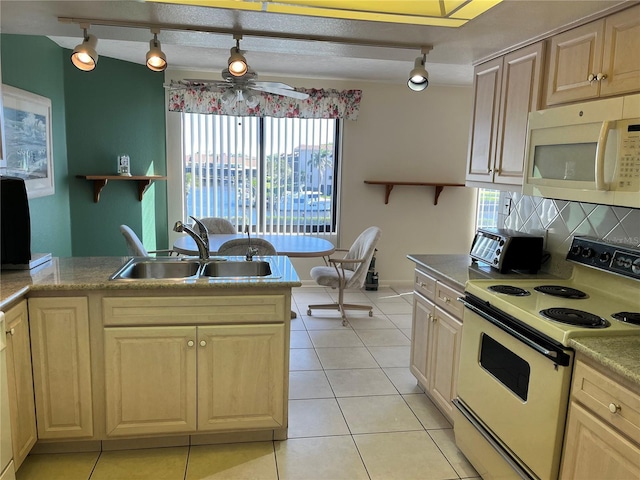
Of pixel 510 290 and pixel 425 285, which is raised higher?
pixel 510 290

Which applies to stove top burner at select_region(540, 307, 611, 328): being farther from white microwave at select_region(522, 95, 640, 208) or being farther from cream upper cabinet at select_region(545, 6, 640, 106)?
cream upper cabinet at select_region(545, 6, 640, 106)

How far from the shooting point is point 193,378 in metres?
2.29

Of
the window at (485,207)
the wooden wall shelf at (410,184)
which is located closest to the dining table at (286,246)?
the wooden wall shelf at (410,184)

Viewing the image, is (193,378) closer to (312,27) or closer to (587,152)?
(312,27)

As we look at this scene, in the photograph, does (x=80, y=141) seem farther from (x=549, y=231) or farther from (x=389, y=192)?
(x=549, y=231)

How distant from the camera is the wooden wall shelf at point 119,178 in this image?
4203 millimetres

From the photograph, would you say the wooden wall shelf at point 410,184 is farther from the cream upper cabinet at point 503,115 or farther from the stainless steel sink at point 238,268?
the stainless steel sink at point 238,268

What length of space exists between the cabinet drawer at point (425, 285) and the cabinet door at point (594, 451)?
116cm

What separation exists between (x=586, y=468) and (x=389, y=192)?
4.18 m

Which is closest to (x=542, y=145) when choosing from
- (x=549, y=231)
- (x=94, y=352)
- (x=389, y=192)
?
(x=549, y=231)

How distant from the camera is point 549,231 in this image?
8.67 ft

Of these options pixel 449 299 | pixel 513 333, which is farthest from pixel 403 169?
pixel 513 333

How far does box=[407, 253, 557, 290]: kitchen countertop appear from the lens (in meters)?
2.48

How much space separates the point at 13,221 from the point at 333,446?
196cm
